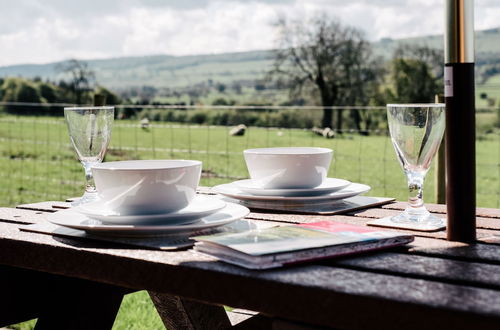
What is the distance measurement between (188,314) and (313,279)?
2.39ft

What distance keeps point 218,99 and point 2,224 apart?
2769 cm

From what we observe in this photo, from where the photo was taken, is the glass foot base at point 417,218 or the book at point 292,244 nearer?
the book at point 292,244

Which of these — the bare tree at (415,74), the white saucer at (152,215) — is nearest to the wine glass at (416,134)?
the white saucer at (152,215)

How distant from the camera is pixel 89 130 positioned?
1453 millimetres

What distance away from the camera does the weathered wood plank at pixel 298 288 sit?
72 centimetres

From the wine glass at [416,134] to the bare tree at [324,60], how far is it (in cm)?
2701

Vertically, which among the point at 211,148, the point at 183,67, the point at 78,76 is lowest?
the point at 211,148

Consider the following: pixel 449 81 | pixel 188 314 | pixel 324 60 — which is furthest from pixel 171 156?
pixel 324 60

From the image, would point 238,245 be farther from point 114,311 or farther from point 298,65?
point 298,65

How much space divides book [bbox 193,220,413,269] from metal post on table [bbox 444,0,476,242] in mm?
130

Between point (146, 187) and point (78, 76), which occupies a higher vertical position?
point (78, 76)

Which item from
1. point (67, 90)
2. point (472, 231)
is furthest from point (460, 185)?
point (67, 90)

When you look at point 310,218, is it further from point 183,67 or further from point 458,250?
point 183,67

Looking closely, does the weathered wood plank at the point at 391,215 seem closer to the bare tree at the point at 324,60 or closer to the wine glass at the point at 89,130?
the wine glass at the point at 89,130
